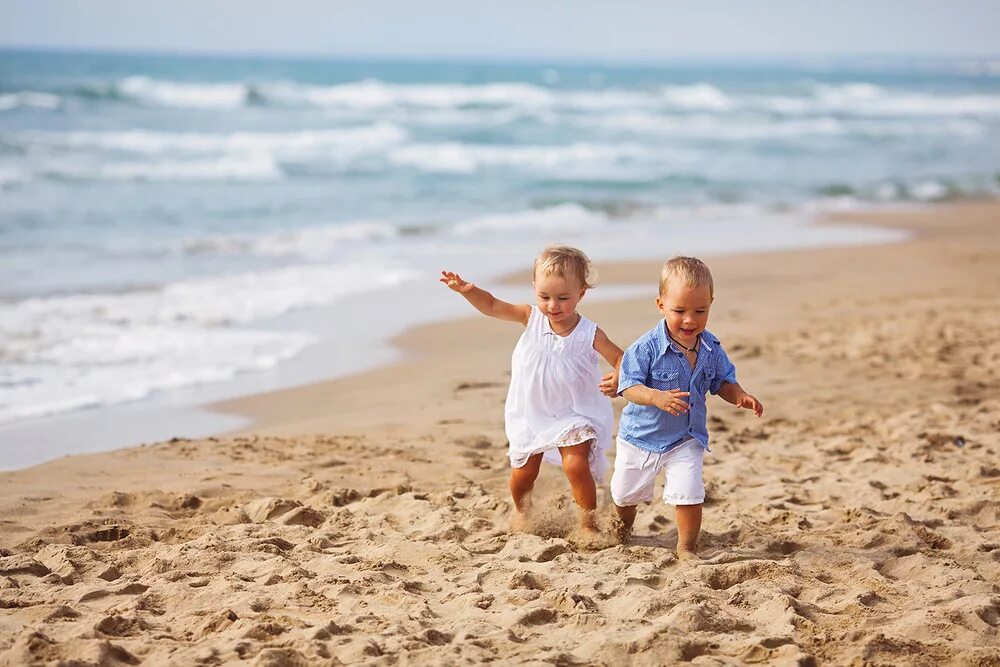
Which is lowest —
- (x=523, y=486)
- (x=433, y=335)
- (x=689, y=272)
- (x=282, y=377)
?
(x=523, y=486)

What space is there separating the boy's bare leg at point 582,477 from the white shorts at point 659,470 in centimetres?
11

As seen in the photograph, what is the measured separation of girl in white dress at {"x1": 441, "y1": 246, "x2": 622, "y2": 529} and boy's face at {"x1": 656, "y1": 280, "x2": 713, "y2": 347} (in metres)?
0.36

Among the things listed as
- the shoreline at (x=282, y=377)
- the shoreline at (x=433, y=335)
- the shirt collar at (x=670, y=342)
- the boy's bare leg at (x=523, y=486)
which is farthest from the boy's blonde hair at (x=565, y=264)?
the shoreline at (x=282, y=377)

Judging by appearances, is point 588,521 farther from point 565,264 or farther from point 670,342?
point 565,264

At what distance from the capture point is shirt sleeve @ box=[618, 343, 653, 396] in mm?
4207

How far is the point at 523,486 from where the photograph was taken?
461cm

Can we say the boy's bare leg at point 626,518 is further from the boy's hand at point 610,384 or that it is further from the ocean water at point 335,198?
the ocean water at point 335,198

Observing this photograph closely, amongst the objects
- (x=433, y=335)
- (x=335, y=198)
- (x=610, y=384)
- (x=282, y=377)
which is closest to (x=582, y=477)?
(x=610, y=384)

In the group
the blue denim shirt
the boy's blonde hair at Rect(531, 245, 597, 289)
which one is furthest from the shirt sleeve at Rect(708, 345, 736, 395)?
the boy's blonde hair at Rect(531, 245, 597, 289)

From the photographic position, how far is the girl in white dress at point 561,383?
173 inches

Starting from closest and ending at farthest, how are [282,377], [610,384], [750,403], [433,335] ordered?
[750,403] < [610,384] < [282,377] < [433,335]

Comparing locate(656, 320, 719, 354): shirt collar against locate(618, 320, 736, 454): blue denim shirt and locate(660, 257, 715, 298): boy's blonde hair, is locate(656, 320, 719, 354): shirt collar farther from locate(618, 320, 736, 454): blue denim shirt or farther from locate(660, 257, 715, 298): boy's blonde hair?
locate(660, 257, 715, 298): boy's blonde hair

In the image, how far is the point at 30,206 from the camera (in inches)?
613

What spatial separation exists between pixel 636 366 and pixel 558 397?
16.6 inches
